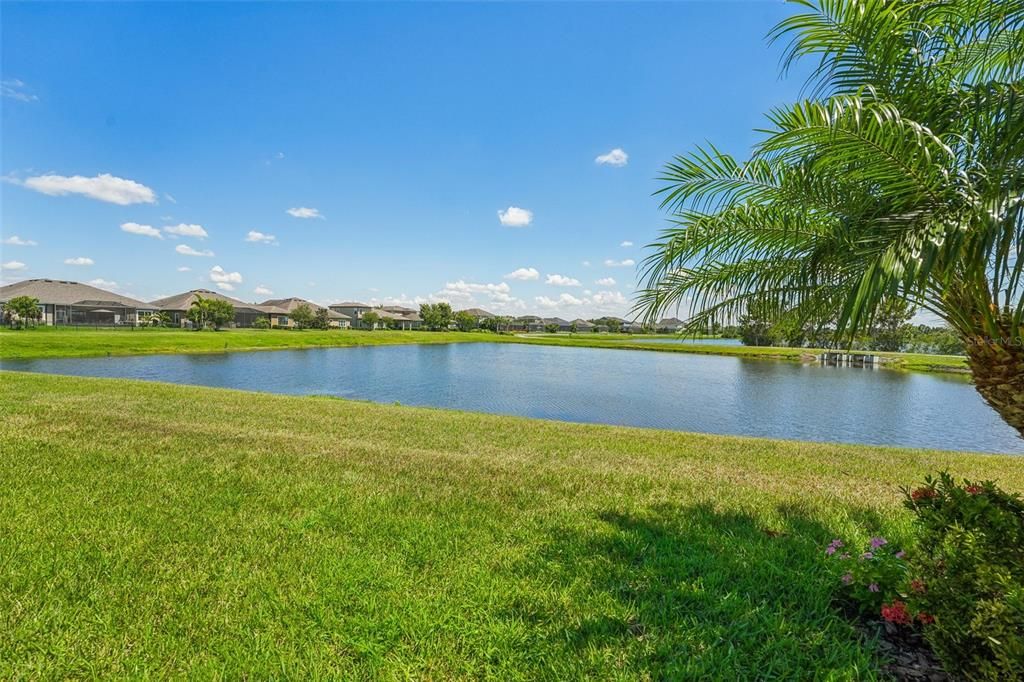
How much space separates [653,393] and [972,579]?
74.8ft

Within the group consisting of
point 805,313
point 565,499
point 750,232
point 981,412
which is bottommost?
point 981,412

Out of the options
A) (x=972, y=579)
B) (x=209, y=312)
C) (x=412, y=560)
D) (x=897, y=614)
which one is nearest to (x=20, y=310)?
(x=209, y=312)

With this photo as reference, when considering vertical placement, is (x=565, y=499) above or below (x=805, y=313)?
below

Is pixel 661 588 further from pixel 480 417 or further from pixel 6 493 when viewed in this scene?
pixel 480 417

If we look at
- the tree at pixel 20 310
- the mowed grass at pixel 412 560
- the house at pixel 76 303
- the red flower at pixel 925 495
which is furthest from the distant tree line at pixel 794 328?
the house at pixel 76 303

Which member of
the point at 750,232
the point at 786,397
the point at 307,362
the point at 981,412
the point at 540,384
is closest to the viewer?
the point at 750,232

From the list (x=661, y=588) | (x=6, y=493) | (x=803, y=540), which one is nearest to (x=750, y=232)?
(x=803, y=540)

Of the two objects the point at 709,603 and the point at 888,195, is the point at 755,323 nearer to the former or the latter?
the point at 888,195

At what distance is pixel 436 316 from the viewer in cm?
11306

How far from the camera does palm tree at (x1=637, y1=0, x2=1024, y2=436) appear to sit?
2.77 m

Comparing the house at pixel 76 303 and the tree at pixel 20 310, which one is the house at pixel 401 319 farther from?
the tree at pixel 20 310

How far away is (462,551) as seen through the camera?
153 inches

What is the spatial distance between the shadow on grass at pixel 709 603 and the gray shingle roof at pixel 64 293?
95.6 meters

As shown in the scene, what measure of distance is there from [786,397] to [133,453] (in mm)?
26533
